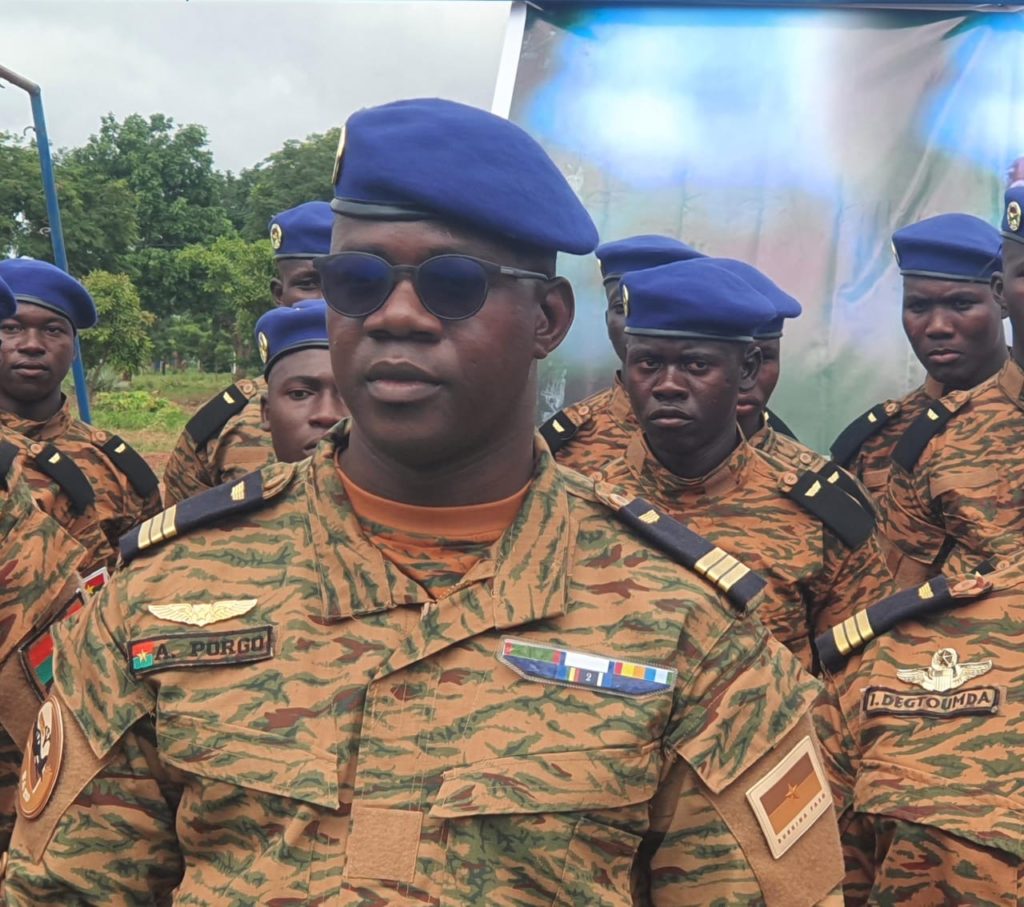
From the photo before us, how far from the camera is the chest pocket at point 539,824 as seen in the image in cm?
187

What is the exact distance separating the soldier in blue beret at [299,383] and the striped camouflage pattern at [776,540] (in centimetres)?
110

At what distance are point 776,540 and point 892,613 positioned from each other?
1853mm

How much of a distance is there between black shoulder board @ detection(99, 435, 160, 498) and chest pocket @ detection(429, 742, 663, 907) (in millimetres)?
4850

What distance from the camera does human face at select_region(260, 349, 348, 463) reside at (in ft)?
15.5

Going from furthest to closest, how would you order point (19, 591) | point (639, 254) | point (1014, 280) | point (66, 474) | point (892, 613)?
point (639, 254) → point (66, 474) → point (1014, 280) → point (19, 591) → point (892, 613)

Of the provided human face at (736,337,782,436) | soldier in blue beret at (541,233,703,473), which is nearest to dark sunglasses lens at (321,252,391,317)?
human face at (736,337,782,436)

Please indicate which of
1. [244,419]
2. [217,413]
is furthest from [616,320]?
[217,413]

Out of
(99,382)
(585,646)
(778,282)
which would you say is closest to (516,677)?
(585,646)

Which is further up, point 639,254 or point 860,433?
point 639,254

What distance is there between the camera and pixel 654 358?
480cm

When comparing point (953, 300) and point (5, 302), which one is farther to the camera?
point (953, 300)

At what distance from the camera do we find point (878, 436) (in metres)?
6.77

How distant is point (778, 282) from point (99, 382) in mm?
18807

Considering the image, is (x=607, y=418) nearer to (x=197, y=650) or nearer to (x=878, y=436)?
(x=878, y=436)
